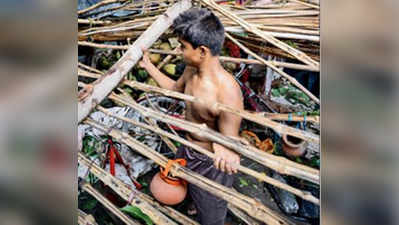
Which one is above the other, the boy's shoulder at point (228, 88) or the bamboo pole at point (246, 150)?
the boy's shoulder at point (228, 88)

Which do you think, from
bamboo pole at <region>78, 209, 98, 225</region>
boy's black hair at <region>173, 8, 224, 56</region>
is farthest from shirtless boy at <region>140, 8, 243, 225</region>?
bamboo pole at <region>78, 209, 98, 225</region>

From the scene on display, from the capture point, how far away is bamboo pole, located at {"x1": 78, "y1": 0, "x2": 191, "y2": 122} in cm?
154

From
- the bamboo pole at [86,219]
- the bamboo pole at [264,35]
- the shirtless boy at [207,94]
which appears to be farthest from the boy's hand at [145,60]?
the bamboo pole at [86,219]

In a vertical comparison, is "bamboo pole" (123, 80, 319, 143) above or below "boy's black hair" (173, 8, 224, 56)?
below

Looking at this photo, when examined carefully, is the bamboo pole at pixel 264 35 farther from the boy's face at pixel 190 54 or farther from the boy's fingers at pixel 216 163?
the boy's fingers at pixel 216 163

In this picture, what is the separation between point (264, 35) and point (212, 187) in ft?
2.02

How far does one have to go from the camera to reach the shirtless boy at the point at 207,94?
144 centimetres

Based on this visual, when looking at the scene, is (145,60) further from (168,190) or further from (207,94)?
(168,190)

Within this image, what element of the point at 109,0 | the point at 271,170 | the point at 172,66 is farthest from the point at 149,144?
the point at 109,0

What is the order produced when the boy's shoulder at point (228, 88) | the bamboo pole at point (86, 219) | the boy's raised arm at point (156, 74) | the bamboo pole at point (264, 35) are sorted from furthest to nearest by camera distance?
the bamboo pole at point (86, 219) → the boy's raised arm at point (156, 74) → the boy's shoulder at point (228, 88) → the bamboo pole at point (264, 35)

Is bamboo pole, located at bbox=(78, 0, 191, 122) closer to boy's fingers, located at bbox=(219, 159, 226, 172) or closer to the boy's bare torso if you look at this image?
the boy's bare torso

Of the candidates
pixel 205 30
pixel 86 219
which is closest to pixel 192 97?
pixel 205 30
